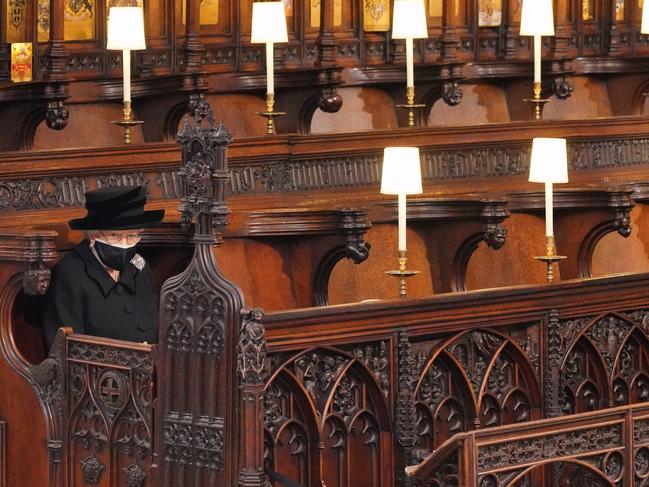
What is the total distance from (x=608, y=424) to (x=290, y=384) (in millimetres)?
1082

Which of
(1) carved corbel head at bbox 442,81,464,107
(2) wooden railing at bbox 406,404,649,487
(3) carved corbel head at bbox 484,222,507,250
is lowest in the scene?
(2) wooden railing at bbox 406,404,649,487

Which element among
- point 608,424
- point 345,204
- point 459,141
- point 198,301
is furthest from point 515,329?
point 459,141

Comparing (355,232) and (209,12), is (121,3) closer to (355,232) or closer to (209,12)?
(209,12)

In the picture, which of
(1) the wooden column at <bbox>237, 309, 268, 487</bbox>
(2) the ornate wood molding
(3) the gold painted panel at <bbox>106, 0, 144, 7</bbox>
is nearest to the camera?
(1) the wooden column at <bbox>237, 309, 268, 487</bbox>

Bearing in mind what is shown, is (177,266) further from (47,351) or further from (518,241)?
(518,241)

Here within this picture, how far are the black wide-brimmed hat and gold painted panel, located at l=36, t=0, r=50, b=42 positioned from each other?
251 cm

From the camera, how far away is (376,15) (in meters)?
11.7

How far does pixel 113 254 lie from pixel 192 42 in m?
3.20

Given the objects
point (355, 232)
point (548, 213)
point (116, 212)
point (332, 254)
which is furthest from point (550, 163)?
point (116, 212)

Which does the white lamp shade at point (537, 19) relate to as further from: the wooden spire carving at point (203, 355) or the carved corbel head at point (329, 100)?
the wooden spire carving at point (203, 355)

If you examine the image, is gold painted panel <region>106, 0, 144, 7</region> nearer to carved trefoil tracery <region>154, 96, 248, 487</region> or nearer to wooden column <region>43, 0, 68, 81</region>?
wooden column <region>43, 0, 68, 81</region>

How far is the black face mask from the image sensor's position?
7.30 metres

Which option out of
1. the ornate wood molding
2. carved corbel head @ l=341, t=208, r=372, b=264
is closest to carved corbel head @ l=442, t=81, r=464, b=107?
the ornate wood molding

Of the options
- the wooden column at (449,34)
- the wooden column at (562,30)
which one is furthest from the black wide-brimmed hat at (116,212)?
the wooden column at (562,30)
